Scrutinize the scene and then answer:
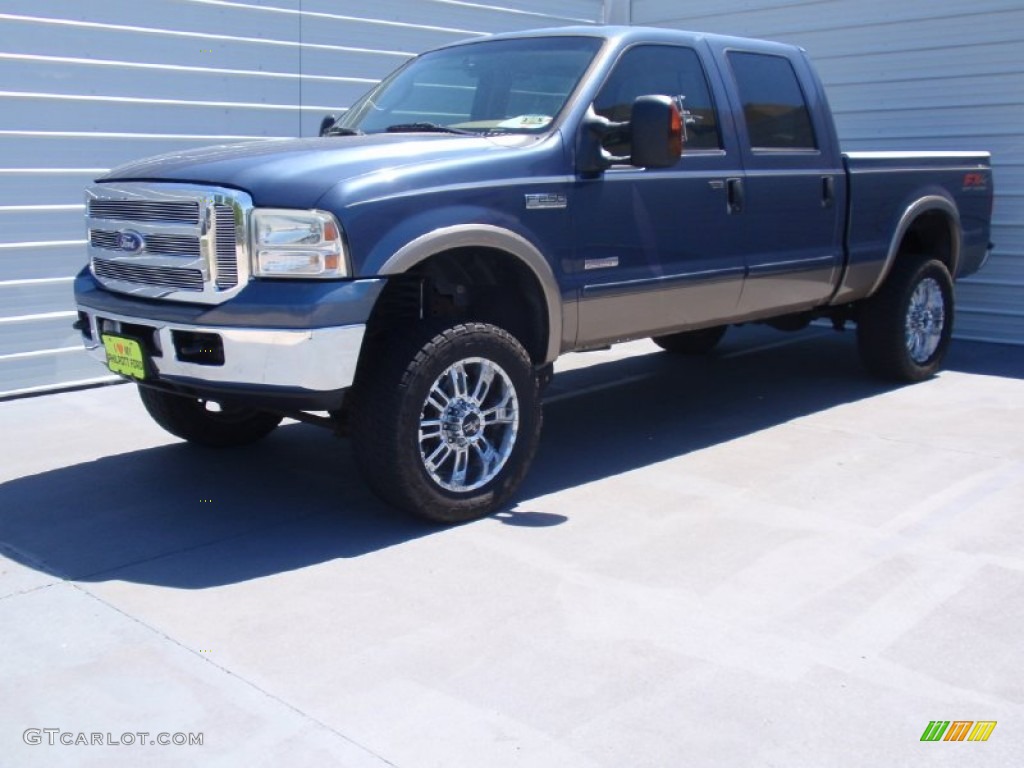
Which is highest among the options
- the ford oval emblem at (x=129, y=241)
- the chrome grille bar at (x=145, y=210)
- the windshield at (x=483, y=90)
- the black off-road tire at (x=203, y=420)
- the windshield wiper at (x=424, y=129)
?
the windshield at (x=483, y=90)

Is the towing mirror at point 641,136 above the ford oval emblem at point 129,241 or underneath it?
above

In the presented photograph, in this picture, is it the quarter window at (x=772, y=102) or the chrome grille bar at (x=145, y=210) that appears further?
the quarter window at (x=772, y=102)

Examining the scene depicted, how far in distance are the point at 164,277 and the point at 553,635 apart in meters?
2.17

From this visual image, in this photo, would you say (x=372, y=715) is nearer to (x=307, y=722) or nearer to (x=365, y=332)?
(x=307, y=722)

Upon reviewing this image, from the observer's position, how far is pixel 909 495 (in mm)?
5273

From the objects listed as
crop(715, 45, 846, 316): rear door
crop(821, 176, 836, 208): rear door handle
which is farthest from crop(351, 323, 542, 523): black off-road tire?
crop(821, 176, 836, 208): rear door handle

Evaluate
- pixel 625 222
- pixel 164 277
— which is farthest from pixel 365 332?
pixel 625 222

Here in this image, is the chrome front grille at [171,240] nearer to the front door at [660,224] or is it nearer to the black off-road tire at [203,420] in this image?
the black off-road tire at [203,420]

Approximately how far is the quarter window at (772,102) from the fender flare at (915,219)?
94 cm

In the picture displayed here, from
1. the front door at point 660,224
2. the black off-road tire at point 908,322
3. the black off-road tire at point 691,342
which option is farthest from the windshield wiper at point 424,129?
the black off-road tire at point 691,342

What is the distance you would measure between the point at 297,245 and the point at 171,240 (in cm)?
62

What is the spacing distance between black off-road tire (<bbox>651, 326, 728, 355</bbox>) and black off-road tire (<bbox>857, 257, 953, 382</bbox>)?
1.26m

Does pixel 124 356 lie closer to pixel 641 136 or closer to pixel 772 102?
pixel 641 136

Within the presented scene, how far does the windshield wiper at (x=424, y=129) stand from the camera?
5.38 meters
